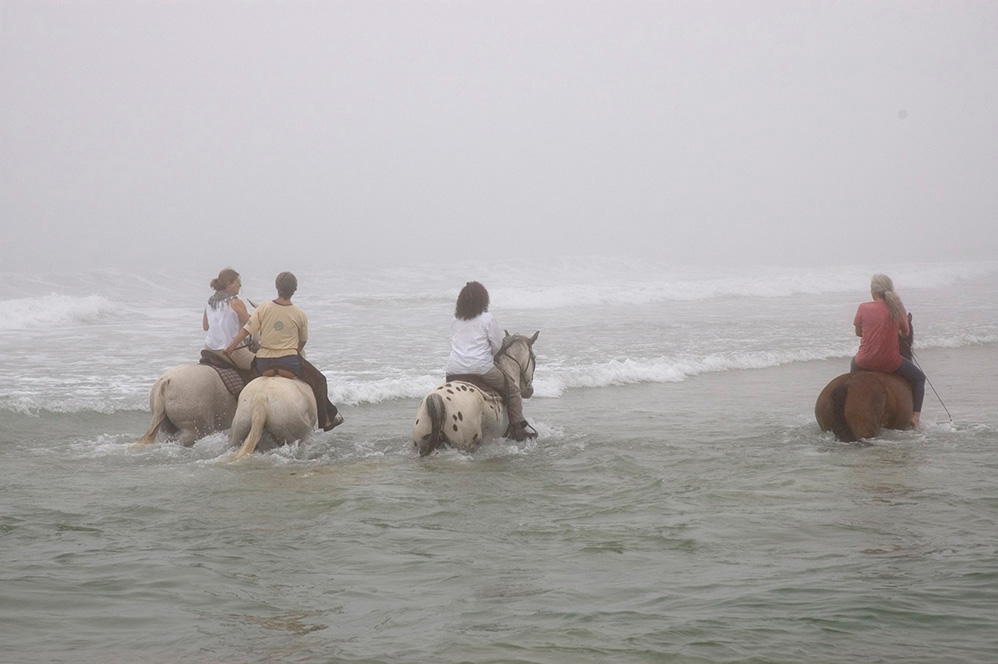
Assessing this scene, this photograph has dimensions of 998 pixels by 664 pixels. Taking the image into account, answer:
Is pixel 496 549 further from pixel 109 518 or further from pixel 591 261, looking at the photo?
pixel 591 261

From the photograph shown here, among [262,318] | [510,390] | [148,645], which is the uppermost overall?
[262,318]

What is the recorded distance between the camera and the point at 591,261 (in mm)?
63469

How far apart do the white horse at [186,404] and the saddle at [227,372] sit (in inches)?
3.2

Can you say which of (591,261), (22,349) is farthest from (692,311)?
(591,261)

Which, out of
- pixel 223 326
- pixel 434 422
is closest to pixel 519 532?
pixel 434 422

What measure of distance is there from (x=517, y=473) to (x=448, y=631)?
4.20m

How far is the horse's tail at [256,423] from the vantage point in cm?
930

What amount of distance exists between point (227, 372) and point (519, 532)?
15.7 ft

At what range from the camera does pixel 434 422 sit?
956cm

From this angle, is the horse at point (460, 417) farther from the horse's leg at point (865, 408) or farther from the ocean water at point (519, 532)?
the horse's leg at point (865, 408)

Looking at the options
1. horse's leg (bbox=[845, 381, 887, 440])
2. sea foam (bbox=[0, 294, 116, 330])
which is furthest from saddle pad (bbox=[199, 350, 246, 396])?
sea foam (bbox=[0, 294, 116, 330])

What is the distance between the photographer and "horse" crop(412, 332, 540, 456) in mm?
9594

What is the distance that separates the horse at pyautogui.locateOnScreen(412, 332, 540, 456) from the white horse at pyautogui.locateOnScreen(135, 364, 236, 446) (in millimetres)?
2174

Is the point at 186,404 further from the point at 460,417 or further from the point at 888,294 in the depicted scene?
the point at 888,294
